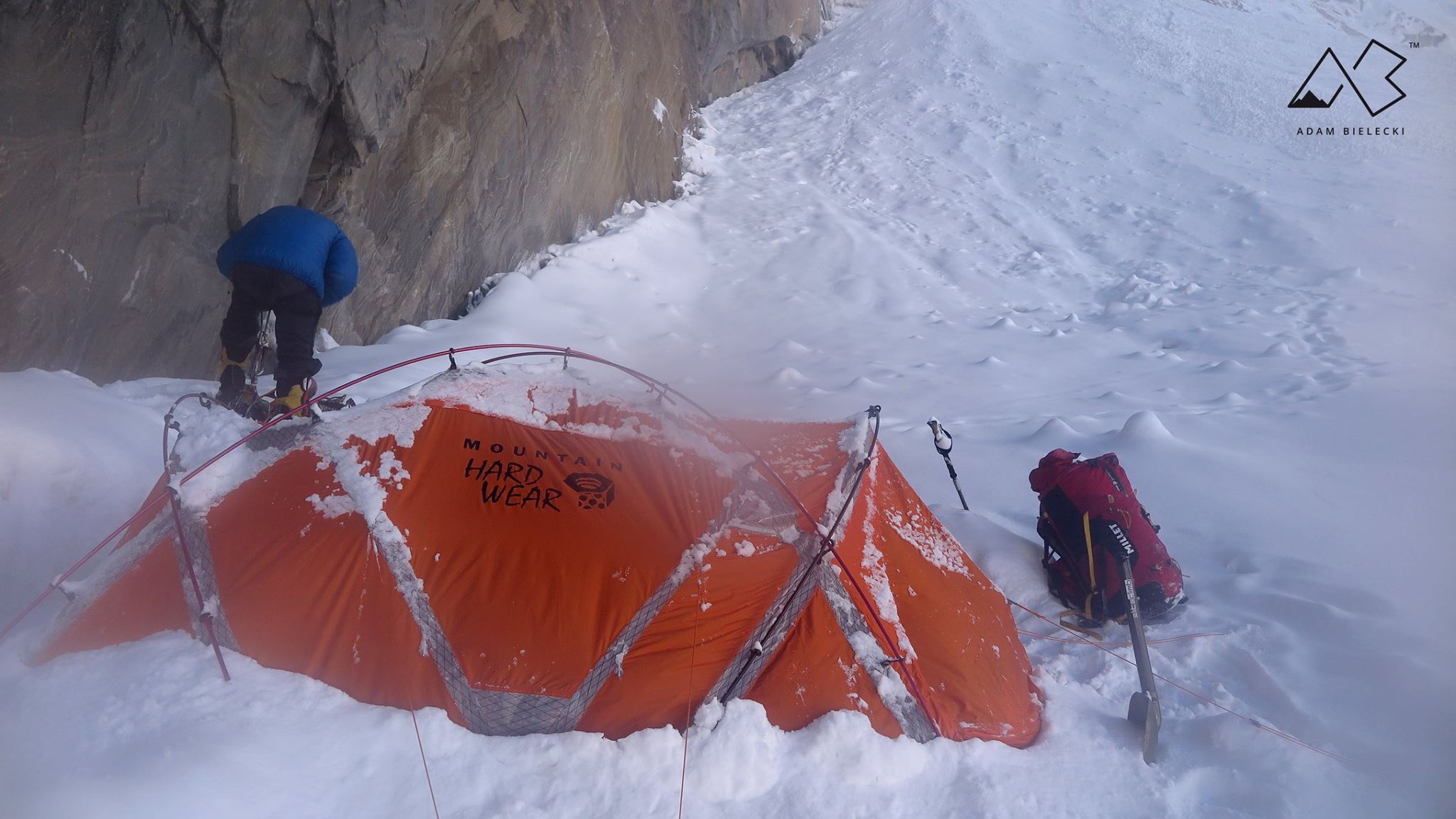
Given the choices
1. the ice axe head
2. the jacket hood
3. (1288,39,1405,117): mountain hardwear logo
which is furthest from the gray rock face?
(1288,39,1405,117): mountain hardwear logo

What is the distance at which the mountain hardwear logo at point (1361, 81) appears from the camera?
1146 cm

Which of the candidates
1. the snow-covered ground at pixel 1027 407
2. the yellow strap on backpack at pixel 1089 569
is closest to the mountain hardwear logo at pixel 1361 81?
the snow-covered ground at pixel 1027 407

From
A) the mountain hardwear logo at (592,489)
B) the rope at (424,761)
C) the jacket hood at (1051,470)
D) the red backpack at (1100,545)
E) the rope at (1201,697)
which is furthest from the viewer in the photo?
the jacket hood at (1051,470)

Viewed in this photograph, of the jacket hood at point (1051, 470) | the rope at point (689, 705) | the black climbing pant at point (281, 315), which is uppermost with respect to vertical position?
the jacket hood at point (1051, 470)

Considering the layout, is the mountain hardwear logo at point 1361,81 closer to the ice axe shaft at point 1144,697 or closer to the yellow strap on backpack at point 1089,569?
the yellow strap on backpack at point 1089,569

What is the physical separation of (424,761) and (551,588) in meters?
0.58

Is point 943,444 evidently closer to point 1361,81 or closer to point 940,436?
point 940,436

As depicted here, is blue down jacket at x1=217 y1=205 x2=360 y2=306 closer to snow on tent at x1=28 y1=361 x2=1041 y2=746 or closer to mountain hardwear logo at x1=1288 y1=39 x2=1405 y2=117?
snow on tent at x1=28 y1=361 x2=1041 y2=746

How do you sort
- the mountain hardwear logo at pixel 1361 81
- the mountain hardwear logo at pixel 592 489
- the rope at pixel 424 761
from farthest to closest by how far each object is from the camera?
the mountain hardwear logo at pixel 1361 81 < the mountain hardwear logo at pixel 592 489 < the rope at pixel 424 761

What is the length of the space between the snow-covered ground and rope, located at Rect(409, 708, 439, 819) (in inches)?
0.8

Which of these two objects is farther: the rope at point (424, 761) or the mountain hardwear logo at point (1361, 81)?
the mountain hardwear logo at point (1361, 81)

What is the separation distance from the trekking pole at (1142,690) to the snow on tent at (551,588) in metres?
0.30

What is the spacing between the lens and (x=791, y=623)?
2.55 m

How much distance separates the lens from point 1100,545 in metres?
3.12
